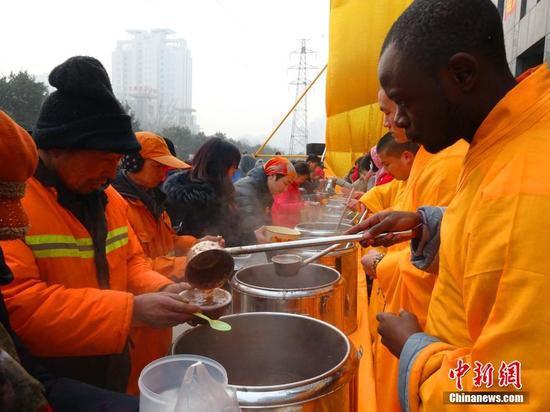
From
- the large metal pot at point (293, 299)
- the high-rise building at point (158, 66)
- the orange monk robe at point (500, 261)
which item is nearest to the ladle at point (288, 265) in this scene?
A: the large metal pot at point (293, 299)

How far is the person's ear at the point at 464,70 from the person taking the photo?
0.91 meters

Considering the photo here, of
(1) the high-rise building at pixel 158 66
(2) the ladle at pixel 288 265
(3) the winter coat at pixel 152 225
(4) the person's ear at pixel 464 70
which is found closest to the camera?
(4) the person's ear at pixel 464 70

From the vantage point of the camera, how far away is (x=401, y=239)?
1629 millimetres

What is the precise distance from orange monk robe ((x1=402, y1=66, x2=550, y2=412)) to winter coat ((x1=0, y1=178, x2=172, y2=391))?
91cm

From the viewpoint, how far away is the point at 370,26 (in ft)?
16.5

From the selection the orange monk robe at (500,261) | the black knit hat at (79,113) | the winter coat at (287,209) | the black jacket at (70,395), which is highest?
the black knit hat at (79,113)

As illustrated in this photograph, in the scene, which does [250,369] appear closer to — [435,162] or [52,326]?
[52,326]

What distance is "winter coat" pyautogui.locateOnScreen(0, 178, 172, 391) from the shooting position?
124 centimetres

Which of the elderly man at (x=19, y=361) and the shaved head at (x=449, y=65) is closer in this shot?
the elderly man at (x=19, y=361)

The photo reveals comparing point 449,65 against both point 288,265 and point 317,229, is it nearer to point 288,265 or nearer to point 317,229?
point 288,265

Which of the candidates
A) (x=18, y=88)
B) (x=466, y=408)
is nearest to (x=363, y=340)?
(x=466, y=408)

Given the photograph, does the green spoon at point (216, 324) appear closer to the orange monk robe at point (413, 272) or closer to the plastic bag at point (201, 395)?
the plastic bag at point (201, 395)

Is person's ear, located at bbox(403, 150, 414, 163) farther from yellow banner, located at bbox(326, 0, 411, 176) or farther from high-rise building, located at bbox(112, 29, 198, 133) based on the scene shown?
high-rise building, located at bbox(112, 29, 198, 133)

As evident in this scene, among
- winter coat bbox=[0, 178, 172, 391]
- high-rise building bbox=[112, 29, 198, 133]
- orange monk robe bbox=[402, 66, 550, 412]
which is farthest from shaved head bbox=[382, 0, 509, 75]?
high-rise building bbox=[112, 29, 198, 133]
